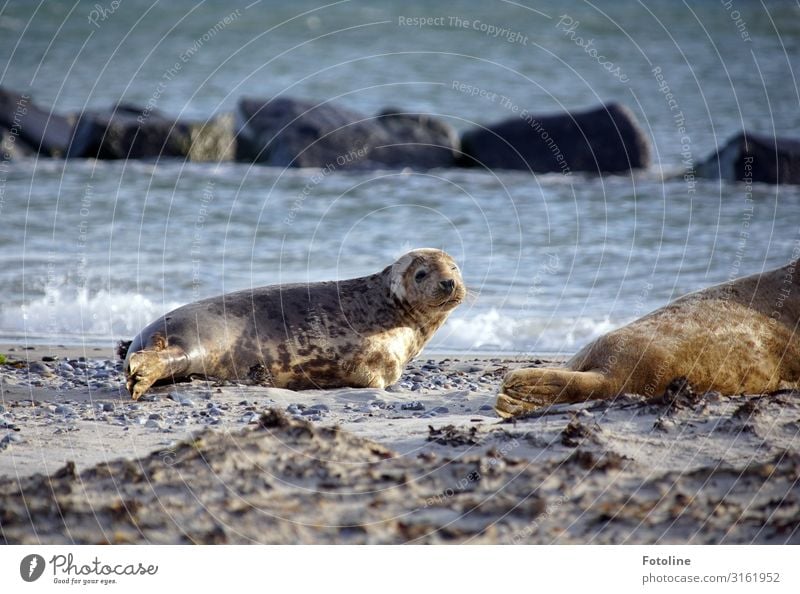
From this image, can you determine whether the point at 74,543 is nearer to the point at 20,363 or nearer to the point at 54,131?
the point at 20,363

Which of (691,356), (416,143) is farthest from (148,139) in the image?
(691,356)

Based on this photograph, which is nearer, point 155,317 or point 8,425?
point 8,425

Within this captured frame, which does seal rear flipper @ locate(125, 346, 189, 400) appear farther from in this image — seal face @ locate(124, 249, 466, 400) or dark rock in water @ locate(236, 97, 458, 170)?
dark rock in water @ locate(236, 97, 458, 170)

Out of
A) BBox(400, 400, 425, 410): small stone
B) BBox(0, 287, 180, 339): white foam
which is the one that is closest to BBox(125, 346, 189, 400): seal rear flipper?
BBox(400, 400, 425, 410): small stone

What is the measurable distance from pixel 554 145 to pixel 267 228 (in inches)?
312

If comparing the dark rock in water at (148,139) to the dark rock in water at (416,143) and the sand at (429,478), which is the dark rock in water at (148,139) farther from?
the sand at (429,478)

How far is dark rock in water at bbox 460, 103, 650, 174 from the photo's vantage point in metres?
22.4

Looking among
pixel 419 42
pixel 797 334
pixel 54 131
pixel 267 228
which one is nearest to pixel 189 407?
pixel 797 334

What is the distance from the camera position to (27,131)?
24.2 meters

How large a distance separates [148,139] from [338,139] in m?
4.26
